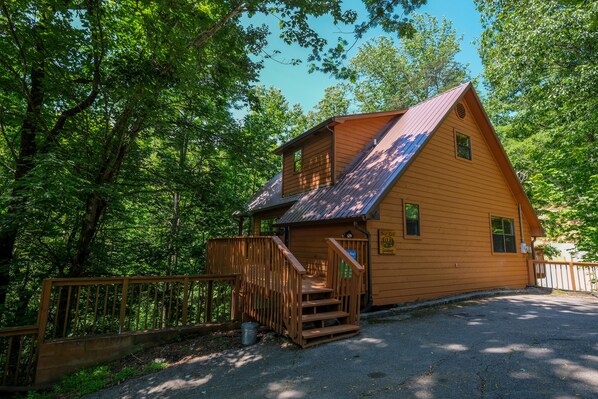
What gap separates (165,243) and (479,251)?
1079 cm

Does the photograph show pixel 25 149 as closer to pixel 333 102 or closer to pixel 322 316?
pixel 322 316

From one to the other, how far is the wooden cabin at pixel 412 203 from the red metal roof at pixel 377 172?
43 millimetres

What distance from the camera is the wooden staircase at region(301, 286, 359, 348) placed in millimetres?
5117

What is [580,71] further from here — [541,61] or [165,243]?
[165,243]

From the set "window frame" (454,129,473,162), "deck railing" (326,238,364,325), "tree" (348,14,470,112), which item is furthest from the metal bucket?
"tree" (348,14,470,112)

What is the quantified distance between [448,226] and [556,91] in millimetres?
8991

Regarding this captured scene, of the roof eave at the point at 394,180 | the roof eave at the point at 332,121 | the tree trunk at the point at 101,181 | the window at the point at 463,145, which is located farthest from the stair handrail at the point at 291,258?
the window at the point at 463,145

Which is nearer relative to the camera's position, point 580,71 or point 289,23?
point 289,23

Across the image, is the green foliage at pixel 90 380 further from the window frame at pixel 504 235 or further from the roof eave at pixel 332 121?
the window frame at pixel 504 235

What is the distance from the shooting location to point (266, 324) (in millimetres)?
6047

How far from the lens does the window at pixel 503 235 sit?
10.7 m

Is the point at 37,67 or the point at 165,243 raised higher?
the point at 37,67

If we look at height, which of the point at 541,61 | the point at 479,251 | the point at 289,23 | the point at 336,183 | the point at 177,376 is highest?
the point at 541,61

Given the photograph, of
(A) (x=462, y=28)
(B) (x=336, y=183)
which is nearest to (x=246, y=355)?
(B) (x=336, y=183)
